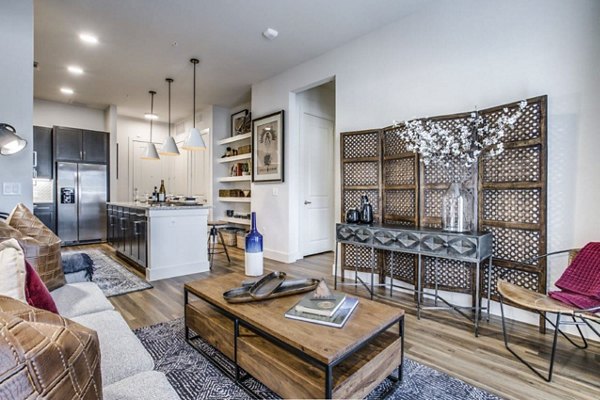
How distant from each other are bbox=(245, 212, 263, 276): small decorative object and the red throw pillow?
1.24 m

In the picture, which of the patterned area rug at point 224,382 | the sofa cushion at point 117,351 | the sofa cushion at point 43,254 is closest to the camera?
the sofa cushion at point 117,351

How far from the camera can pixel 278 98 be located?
16.4ft

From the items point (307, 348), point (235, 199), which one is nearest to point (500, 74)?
point (307, 348)

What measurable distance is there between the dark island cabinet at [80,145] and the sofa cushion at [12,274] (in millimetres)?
6123

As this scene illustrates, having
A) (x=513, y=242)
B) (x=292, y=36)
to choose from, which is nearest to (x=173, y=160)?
(x=292, y=36)

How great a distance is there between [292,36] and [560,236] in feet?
11.2

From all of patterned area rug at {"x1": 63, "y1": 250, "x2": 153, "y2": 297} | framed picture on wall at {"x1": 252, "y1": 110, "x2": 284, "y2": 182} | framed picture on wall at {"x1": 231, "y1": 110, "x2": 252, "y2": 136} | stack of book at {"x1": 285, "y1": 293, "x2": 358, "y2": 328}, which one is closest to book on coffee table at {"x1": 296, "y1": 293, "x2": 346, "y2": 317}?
stack of book at {"x1": 285, "y1": 293, "x2": 358, "y2": 328}

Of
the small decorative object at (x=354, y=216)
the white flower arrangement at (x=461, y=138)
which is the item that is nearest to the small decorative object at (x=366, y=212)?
the small decorative object at (x=354, y=216)

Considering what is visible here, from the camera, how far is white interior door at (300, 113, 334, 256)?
5.09m

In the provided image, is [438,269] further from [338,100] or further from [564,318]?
[338,100]

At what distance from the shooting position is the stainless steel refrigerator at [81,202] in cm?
602

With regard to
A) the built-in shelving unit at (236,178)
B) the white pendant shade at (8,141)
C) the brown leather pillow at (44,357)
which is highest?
the white pendant shade at (8,141)

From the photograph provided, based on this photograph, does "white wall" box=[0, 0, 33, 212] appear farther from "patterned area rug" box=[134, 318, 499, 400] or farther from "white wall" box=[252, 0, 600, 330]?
"white wall" box=[252, 0, 600, 330]

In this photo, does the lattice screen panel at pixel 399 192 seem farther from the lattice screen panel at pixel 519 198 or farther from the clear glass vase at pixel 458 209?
the lattice screen panel at pixel 519 198
